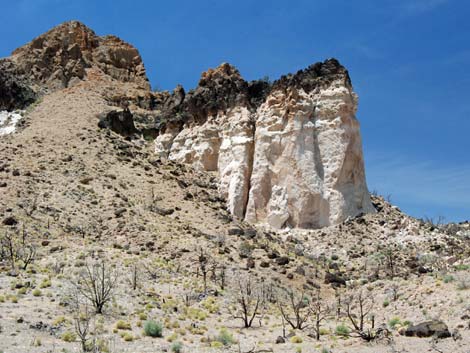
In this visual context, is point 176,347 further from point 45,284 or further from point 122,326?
point 45,284

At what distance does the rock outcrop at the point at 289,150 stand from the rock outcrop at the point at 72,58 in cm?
2148

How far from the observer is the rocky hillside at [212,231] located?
18.6 metres

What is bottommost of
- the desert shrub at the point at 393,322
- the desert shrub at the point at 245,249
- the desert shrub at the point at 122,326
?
the desert shrub at the point at 122,326

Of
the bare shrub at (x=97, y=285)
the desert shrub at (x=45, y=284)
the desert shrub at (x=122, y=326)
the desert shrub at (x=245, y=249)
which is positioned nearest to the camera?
the desert shrub at (x=122, y=326)

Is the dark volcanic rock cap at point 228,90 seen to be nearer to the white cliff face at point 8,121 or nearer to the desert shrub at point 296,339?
the white cliff face at point 8,121

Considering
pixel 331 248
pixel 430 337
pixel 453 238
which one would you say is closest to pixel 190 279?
pixel 331 248

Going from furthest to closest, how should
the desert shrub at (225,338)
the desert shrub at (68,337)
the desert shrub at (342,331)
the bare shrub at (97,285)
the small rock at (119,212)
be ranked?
1. the small rock at (119,212)
2. the bare shrub at (97,285)
3. the desert shrub at (342,331)
4. the desert shrub at (225,338)
5. the desert shrub at (68,337)

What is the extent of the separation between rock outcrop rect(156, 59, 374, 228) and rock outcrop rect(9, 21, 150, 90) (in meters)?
21.5

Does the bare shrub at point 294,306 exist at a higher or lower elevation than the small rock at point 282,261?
lower

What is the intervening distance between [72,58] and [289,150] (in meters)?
33.2

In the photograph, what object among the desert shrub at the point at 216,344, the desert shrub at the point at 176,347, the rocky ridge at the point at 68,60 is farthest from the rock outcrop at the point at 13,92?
the desert shrub at the point at 176,347

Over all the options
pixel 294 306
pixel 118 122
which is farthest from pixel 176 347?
pixel 118 122

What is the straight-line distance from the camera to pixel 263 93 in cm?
4475

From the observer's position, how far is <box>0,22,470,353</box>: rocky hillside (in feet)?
61.2
